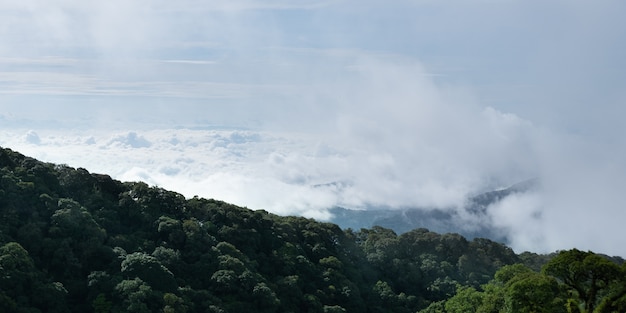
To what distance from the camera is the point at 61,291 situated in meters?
37.1

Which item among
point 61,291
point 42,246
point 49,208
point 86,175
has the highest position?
point 86,175

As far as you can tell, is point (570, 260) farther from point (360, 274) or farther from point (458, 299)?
point (360, 274)

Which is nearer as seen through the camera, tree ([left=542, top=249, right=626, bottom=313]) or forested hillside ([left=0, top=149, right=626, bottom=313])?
tree ([left=542, top=249, right=626, bottom=313])

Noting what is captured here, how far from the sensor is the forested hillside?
33.6 meters

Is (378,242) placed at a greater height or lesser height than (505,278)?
greater

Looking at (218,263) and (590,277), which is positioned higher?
(218,263)

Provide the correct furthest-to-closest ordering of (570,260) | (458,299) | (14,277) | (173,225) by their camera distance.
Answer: (173,225) → (458,299) → (14,277) → (570,260)

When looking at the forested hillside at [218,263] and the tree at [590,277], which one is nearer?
the tree at [590,277]

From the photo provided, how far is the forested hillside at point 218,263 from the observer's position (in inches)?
1323

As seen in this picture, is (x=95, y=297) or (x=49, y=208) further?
(x=49, y=208)

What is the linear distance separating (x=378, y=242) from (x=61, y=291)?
30944 mm

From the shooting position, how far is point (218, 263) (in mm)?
45531

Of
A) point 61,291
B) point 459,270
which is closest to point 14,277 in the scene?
point 61,291

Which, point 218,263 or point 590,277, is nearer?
point 590,277
